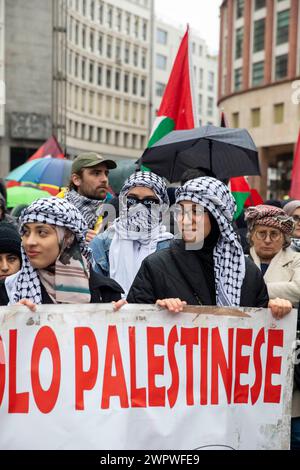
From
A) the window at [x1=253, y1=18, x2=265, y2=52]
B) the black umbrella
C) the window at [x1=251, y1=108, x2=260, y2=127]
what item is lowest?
the black umbrella

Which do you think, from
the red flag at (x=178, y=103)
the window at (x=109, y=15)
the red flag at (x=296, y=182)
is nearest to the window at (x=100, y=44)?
the window at (x=109, y=15)

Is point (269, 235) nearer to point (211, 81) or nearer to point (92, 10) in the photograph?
point (92, 10)

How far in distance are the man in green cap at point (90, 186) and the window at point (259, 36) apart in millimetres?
42886

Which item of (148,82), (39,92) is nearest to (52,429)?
(39,92)

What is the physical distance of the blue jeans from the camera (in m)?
3.70

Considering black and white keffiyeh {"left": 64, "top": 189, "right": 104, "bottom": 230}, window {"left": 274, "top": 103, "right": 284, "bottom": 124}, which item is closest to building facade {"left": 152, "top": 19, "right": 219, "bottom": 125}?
window {"left": 274, "top": 103, "right": 284, "bottom": 124}

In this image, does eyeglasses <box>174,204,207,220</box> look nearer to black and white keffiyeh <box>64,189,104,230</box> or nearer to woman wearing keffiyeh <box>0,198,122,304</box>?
woman wearing keffiyeh <box>0,198,122,304</box>

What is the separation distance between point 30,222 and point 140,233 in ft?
4.00

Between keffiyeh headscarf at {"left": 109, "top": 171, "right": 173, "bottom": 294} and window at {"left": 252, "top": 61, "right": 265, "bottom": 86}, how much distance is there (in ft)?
139

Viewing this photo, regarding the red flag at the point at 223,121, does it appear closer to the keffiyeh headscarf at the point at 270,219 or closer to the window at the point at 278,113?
the keffiyeh headscarf at the point at 270,219

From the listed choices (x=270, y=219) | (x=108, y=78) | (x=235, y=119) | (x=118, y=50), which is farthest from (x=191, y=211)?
(x=118, y=50)

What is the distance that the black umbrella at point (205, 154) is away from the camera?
6375 mm
